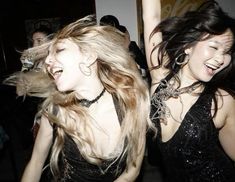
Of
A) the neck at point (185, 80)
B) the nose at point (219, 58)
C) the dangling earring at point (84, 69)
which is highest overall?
the nose at point (219, 58)

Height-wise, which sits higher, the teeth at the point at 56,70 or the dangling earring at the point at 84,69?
the teeth at the point at 56,70

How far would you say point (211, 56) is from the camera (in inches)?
58.9

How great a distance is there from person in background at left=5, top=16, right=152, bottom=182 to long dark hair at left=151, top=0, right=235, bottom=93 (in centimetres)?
24

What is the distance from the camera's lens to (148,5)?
5.91 ft

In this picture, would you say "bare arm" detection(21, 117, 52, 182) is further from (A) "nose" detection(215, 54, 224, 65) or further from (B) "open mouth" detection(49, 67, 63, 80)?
(A) "nose" detection(215, 54, 224, 65)

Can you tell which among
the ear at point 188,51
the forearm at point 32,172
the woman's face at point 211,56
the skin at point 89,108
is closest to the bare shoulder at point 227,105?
the woman's face at point 211,56

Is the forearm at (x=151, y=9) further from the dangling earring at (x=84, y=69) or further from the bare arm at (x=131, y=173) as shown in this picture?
the bare arm at (x=131, y=173)

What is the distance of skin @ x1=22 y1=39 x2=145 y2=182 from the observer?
Answer: 59.8 inches

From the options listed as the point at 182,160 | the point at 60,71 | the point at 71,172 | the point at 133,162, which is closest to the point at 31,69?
the point at 60,71

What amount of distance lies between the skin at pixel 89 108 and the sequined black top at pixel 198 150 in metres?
0.21

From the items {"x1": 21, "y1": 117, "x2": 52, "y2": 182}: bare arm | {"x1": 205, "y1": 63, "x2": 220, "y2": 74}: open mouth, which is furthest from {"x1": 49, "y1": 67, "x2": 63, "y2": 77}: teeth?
{"x1": 205, "y1": 63, "x2": 220, "y2": 74}: open mouth

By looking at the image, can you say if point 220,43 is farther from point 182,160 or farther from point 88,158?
point 88,158

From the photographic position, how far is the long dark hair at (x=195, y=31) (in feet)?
4.94

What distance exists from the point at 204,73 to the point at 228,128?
33 cm
